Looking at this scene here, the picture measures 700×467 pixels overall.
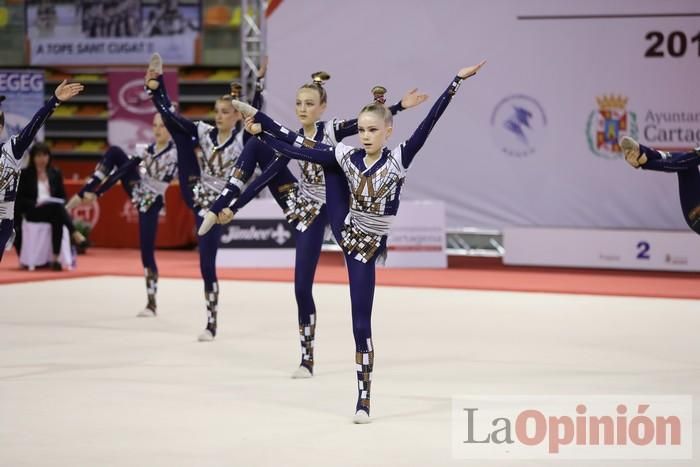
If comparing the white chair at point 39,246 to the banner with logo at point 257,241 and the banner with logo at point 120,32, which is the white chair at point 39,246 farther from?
the banner with logo at point 120,32

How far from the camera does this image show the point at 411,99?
18.2ft

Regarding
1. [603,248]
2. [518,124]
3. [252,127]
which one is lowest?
[603,248]

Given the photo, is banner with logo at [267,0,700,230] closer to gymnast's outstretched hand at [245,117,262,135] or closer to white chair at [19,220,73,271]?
white chair at [19,220,73,271]

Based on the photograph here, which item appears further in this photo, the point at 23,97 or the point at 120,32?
the point at 120,32

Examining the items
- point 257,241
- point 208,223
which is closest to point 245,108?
point 208,223

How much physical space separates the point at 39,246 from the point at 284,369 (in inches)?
254

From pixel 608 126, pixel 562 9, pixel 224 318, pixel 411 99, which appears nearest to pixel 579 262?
pixel 608 126

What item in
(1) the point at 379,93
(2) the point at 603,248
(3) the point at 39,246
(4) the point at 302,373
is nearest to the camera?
(1) the point at 379,93

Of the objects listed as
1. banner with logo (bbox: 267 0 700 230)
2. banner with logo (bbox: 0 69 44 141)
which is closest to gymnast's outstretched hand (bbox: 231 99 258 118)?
banner with logo (bbox: 267 0 700 230)

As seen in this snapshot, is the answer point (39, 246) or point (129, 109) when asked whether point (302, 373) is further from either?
point (129, 109)

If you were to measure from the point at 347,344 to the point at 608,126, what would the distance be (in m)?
6.72

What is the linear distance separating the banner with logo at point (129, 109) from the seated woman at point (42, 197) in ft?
11.4

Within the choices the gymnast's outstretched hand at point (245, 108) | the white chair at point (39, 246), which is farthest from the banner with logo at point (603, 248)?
the gymnast's outstretched hand at point (245, 108)

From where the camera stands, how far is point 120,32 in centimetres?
1811
